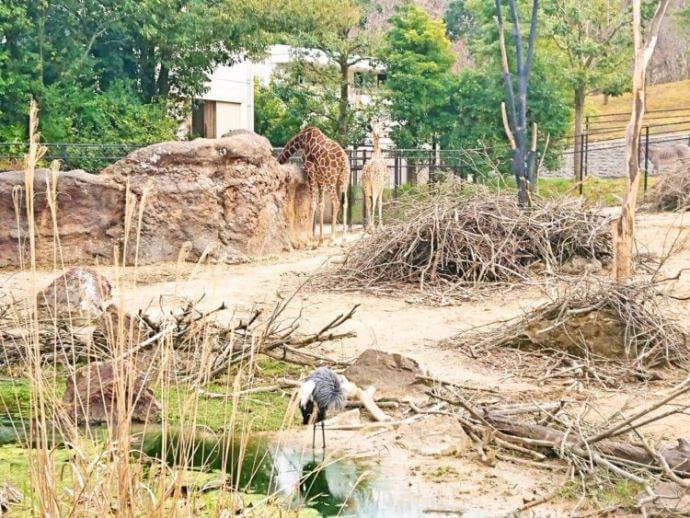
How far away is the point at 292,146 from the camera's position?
49.8ft

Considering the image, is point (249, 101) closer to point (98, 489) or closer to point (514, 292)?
point (514, 292)

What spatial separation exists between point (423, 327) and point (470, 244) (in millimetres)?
1823

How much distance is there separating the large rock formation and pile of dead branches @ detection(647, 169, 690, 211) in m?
5.76

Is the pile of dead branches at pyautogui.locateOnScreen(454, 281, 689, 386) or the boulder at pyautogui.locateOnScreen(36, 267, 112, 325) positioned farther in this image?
the boulder at pyautogui.locateOnScreen(36, 267, 112, 325)

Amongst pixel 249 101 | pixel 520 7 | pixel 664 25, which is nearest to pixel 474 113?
pixel 520 7

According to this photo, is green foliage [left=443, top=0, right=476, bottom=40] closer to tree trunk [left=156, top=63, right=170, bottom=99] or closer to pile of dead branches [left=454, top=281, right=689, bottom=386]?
tree trunk [left=156, top=63, right=170, bottom=99]

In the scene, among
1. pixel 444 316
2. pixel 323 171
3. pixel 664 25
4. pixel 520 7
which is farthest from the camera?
pixel 664 25

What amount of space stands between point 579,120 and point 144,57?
10.3 m

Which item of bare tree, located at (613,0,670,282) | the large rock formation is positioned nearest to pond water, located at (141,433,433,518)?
bare tree, located at (613,0,670,282)

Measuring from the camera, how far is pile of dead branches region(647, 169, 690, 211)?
15.3 metres

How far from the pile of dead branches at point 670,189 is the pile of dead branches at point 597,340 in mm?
8319

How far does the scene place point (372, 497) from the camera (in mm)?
4641

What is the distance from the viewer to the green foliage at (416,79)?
22516 millimetres

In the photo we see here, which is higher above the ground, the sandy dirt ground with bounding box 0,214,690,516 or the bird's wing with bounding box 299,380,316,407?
the bird's wing with bounding box 299,380,316,407
